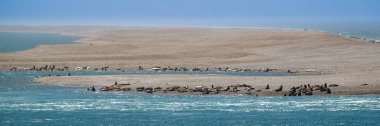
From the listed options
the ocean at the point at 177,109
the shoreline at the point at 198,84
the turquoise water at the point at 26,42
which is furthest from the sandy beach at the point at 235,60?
the turquoise water at the point at 26,42

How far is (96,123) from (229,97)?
37.9 feet

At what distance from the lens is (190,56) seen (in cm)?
8162

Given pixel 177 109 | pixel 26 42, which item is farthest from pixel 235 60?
pixel 26 42

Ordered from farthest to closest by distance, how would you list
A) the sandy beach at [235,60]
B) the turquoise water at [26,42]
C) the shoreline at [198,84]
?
the turquoise water at [26,42], the sandy beach at [235,60], the shoreline at [198,84]

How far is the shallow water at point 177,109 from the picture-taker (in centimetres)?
3994

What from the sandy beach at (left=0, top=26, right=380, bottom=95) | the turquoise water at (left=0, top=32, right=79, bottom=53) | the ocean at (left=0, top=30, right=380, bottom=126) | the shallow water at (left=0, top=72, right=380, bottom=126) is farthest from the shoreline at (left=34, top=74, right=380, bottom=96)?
the turquoise water at (left=0, top=32, right=79, bottom=53)

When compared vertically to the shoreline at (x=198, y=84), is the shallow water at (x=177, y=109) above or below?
below

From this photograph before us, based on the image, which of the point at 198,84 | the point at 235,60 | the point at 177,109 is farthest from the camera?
the point at 235,60

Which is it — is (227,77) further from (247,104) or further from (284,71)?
(247,104)

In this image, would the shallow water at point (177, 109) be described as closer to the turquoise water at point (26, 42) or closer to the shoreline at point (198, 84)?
the shoreline at point (198, 84)

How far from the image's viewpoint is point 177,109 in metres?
43.7

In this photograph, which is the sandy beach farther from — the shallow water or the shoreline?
the shallow water

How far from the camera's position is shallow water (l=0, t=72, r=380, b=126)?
39.9 metres

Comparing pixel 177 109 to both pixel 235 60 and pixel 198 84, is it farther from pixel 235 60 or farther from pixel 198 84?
pixel 235 60
